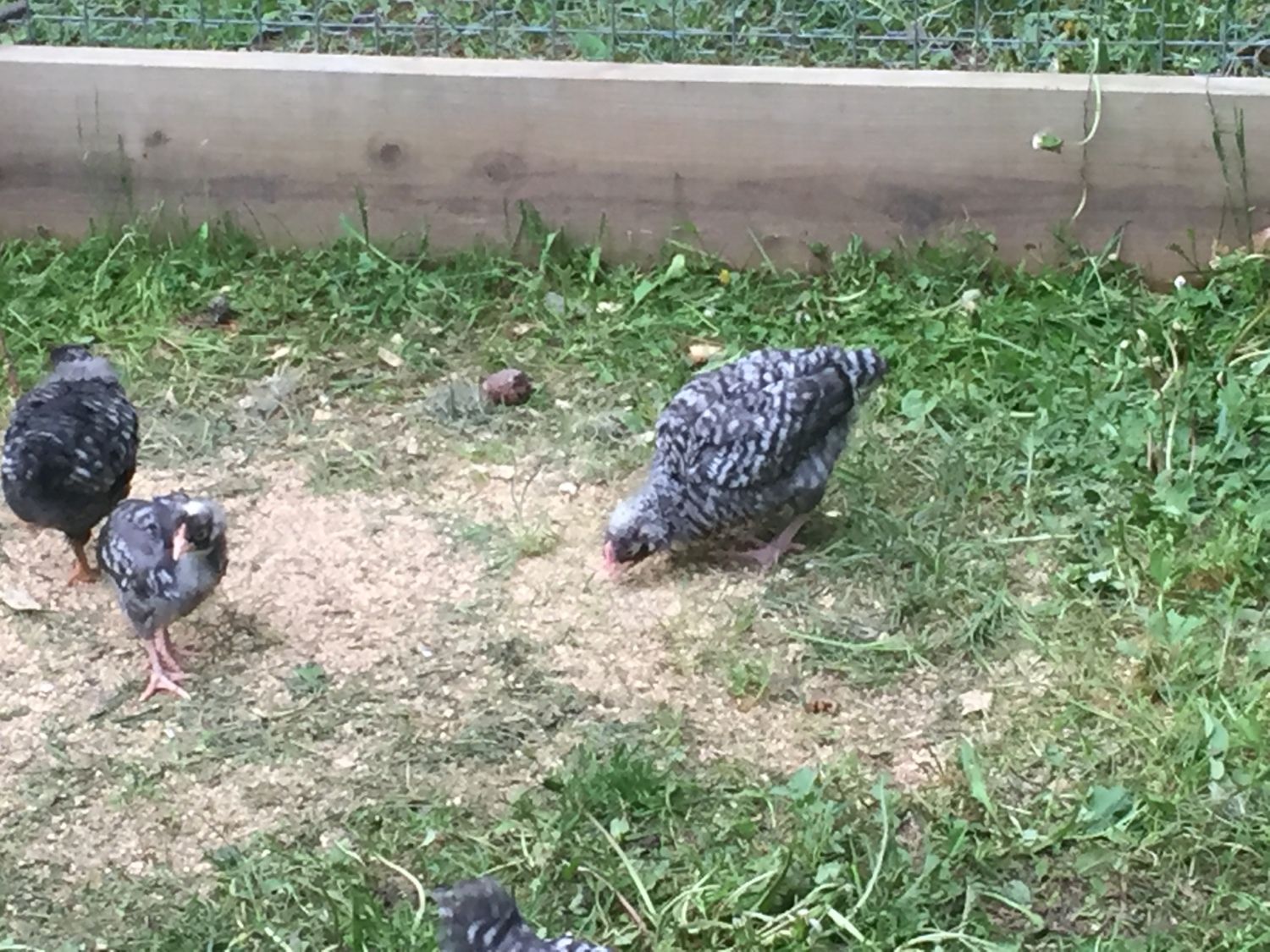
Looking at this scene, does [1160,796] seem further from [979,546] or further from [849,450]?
[849,450]

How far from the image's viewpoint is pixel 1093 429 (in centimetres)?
417

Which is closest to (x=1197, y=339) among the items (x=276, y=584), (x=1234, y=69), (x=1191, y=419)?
(x=1191, y=419)

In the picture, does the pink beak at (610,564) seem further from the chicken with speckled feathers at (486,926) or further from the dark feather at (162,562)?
the chicken with speckled feathers at (486,926)

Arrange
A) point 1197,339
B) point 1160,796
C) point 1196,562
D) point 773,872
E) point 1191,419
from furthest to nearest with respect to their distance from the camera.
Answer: point 1197,339 → point 1191,419 → point 1196,562 → point 1160,796 → point 773,872

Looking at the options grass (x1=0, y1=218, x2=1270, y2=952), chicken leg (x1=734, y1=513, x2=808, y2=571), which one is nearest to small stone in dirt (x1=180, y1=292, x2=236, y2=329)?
grass (x1=0, y1=218, x2=1270, y2=952)

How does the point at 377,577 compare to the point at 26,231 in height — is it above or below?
below

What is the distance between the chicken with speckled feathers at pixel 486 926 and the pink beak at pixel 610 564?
1.38 metres

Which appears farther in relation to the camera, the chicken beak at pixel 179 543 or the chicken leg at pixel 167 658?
the chicken leg at pixel 167 658

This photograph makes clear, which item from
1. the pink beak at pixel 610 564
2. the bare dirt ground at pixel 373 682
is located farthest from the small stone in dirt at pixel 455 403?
the pink beak at pixel 610 564

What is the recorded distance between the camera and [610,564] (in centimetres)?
383

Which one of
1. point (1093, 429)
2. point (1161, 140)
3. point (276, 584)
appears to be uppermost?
point (1161, 140)

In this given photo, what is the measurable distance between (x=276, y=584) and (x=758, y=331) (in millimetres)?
1686

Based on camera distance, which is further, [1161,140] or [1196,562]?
[1161,140]

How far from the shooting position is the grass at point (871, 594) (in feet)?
9.50
